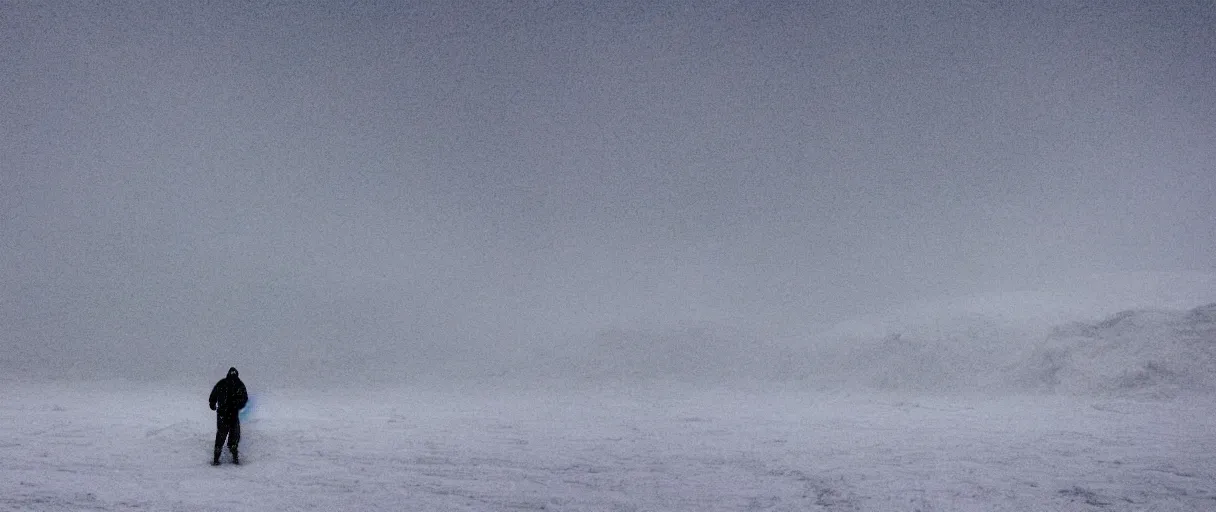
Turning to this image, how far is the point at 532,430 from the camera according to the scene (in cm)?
1680

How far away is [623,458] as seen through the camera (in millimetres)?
12773

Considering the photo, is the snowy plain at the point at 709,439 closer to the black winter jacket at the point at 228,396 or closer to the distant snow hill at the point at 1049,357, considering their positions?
the distant snow hill at the point at 1049,357

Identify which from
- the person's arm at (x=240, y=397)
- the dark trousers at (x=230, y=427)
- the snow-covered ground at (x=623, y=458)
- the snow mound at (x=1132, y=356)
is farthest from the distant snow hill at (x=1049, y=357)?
the dark trousers at (x=230, y=427)

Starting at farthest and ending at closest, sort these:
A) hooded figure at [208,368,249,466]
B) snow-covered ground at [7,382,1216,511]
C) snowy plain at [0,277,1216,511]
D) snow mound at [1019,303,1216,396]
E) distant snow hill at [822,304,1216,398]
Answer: distant snow hill at [822,304,1216,398] < snow mound at [1019,303,1216,396] < hooded figure at [208,368,249,466] < snowy plain at [0,277,1216,511] < snow-covered ground at [7,382,1216,511]

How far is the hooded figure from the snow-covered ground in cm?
52

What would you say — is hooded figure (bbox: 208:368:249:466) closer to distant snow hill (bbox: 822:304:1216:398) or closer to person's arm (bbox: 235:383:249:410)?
person's arm (bbox: 235:383:249:410)

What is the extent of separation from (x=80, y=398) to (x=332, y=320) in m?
28.3

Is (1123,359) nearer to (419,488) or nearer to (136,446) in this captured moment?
(419,488)

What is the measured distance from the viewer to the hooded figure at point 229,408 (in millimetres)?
11625

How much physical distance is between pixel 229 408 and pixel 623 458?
8079 mm

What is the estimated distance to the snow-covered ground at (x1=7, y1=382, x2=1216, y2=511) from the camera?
30.6 ft

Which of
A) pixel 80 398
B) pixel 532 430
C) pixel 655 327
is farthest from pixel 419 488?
pixel 655 327

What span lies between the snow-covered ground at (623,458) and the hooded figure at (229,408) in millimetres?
518

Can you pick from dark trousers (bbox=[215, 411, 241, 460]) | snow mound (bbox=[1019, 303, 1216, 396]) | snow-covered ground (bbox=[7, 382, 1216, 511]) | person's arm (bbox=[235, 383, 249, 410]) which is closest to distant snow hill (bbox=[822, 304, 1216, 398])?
snow mound (bbox=[1019, 303, 1216, 396])
